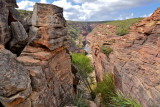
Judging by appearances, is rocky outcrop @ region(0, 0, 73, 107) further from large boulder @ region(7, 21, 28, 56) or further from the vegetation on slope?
the vegetation on slope

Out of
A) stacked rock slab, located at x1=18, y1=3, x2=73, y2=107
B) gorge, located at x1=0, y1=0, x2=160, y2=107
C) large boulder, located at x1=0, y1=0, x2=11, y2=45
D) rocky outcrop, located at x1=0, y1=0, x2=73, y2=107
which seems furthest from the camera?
large boulder, located at x1=0, y1=0, x2=11, y2=45

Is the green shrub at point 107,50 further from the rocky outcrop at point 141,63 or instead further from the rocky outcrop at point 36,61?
the rocky outcrop at point 36,61

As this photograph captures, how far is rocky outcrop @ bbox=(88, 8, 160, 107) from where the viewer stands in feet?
49.6

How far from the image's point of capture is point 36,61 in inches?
500

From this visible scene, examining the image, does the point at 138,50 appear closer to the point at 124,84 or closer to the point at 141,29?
the point at 141,29

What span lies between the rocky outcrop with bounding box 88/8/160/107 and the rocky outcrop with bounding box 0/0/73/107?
7538 mm

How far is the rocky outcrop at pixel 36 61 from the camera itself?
9.42m

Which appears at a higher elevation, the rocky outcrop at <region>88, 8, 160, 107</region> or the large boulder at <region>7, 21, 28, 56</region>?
the large boulder at <region>7, 21, 28, 56</region>

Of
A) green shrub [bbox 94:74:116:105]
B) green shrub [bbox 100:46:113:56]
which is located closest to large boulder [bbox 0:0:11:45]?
green shrub [bbox 94:74:116:105]

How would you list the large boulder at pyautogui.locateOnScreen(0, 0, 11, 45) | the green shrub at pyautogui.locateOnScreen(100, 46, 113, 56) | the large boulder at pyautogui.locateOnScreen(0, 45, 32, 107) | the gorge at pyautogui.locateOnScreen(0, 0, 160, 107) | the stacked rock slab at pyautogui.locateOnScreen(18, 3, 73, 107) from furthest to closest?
the green shrub at pyautogui.locateOnScreen(100, 46, 113, 56) → the large boulder at pyautogui.locateOnScreen(0, 0, 11, 45) → the stacked rock slab at pyautogui.locateOnScreen(18, 3, 73, 107) → the gorge at pyautogui.locateOnScreen(0, 0, 160, 107) → the large boulder at pyautogui.locateOnScreen(0, 45, 32, 107)

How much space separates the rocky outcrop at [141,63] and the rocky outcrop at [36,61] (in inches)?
297

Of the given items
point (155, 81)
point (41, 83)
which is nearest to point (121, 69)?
point (155, 81)

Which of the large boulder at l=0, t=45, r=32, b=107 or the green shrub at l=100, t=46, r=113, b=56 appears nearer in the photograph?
the large boulder at l=0, t=45, r=32, b=107

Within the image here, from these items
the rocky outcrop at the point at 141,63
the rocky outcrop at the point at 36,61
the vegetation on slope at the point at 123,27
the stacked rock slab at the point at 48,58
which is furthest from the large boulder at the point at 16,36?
the vegetation on slope at the point at 123,27
